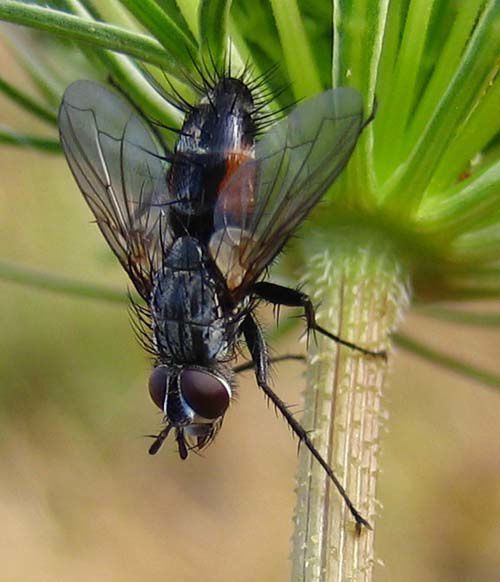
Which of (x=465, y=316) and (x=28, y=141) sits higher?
(x=28, y=141)

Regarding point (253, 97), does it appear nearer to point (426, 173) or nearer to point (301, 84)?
point (301, 84)

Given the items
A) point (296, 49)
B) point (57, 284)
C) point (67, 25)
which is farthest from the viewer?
point (57, 284)

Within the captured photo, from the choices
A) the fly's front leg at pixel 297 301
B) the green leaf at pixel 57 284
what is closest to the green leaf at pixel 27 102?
the green leaf at pixel 57 284

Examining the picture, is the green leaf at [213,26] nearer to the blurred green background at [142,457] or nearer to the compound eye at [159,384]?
the compound eye at [159,384]

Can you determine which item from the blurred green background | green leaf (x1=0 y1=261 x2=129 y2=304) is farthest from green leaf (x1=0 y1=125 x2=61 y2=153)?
the blurred green background

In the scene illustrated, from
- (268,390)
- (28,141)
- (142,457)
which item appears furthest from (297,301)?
(142,457)

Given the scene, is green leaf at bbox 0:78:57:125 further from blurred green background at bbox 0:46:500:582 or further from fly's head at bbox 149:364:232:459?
blurred green background at bbox 0:46:500:582

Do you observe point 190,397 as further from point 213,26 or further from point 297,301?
point 213,26
